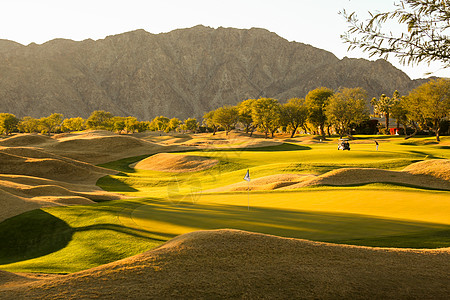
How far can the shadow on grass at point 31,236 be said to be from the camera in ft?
45.8

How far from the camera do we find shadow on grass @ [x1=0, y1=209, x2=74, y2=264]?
45.8 feet

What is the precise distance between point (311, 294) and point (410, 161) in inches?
1328

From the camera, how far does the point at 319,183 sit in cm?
2472

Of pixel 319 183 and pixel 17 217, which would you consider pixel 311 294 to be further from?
pixel 319 183

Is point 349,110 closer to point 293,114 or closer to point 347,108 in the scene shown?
point 347,108

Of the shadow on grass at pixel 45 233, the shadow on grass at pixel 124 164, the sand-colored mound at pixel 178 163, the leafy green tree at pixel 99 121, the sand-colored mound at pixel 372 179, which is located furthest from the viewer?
the leafy green tree at pixel 99 121

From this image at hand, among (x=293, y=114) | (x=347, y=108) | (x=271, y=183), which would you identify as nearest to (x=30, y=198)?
(x=271, y=183)

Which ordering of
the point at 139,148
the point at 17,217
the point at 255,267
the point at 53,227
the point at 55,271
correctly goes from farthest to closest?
the point at 139,148, the point at 17,217, the point at 53,227, the point at 55,271, the point at 255,267

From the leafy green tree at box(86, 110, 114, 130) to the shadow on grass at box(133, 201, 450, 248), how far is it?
12516cm

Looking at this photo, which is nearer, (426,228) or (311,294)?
(311,294)

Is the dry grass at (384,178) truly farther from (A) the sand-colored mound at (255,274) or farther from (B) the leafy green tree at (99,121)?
(B) the leafy green tree at (99,121)

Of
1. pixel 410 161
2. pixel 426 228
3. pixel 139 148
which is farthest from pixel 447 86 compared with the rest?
pixel 426 228

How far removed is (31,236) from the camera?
52.1 feet

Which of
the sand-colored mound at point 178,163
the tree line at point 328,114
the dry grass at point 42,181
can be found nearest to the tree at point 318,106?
the tree line at point 328,114
